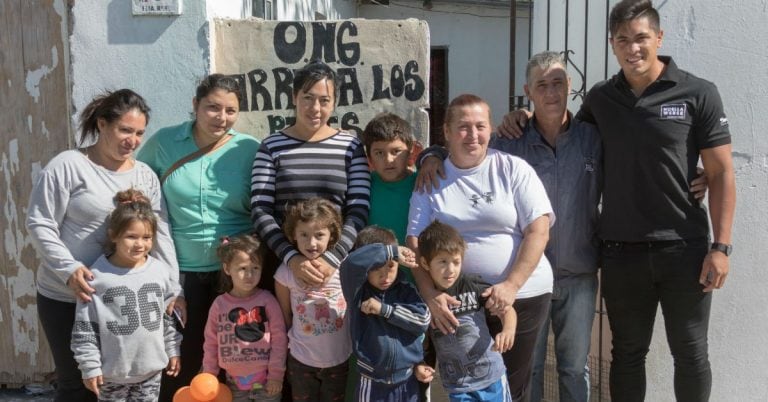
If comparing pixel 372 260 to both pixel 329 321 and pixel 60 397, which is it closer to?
pixel 329 321

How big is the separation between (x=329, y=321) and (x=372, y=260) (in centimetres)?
47

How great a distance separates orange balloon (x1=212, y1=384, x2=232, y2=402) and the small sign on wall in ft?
6.57

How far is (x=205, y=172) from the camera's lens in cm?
320

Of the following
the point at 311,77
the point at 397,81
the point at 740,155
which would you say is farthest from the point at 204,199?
the point at 740,155

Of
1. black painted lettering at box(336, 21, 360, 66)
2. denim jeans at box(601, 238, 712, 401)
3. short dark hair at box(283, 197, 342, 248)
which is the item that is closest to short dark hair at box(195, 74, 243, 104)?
short dark hair at box(283, 197, 342, 248)

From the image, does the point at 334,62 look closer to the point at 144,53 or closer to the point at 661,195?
the point at 144,53

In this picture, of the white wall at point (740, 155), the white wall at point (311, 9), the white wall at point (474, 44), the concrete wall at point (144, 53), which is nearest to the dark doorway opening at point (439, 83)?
the white wall at point (474, 44)

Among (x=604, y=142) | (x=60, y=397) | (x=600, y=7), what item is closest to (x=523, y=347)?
(x=604, y=142)

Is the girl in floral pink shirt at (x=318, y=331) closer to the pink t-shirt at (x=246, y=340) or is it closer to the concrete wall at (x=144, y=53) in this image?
the pink t-shirt at (x=246, y=340)

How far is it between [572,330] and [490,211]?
83cm

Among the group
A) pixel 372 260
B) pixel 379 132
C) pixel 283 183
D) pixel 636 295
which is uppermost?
pixel 379 132

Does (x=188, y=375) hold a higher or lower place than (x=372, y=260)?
lower

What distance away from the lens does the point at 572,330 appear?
3295 mm

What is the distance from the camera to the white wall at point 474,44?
1037 centimetres
